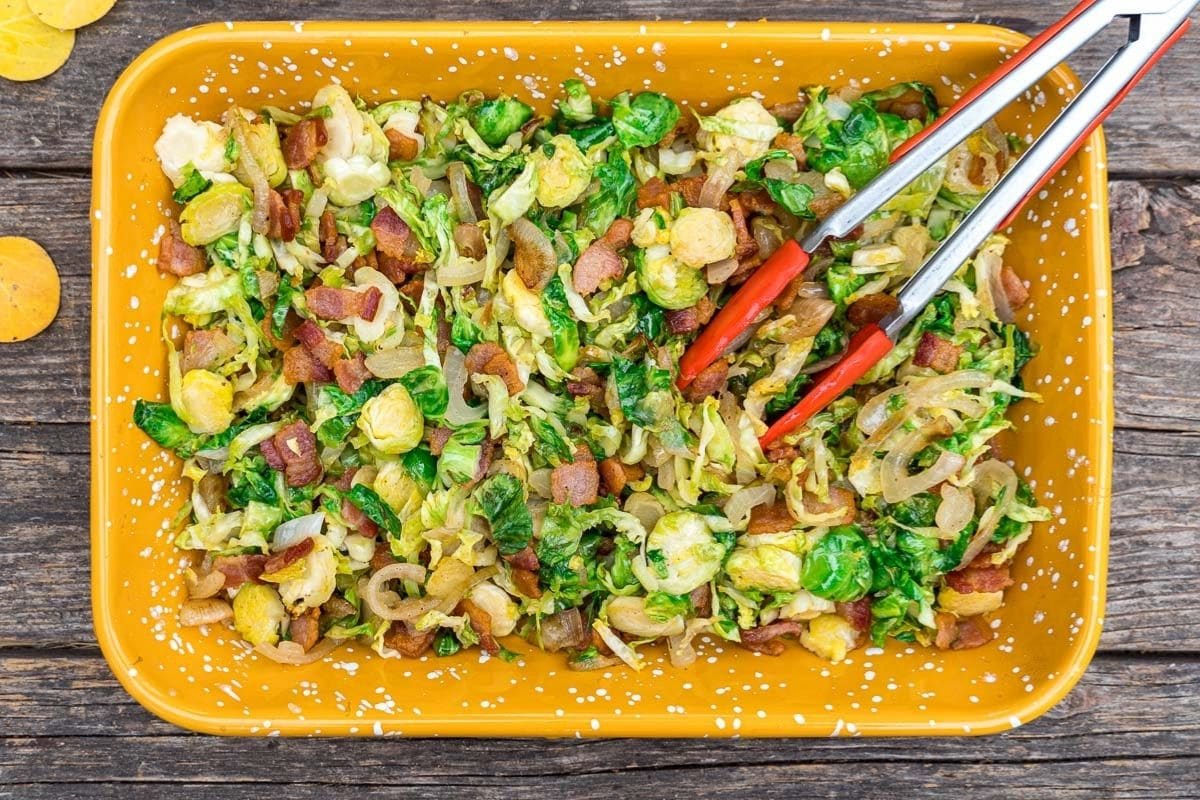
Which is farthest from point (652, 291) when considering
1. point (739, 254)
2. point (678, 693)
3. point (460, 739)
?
point (460, 739)

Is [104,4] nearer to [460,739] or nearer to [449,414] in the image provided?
[449,414]

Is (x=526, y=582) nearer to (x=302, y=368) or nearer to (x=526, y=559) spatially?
(x=526, y=559)

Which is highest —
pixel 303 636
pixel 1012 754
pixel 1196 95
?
pixel 1196 95

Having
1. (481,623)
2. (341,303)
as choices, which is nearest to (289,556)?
(481,623)

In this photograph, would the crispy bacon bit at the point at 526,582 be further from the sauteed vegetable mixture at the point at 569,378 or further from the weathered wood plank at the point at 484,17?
the weathered wood plank at the point at 484,17

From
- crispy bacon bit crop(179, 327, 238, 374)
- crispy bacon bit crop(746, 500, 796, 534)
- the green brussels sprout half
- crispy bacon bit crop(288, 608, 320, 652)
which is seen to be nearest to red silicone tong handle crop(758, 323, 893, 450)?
crispy bacon bit crop(746, 500, 796, 534)

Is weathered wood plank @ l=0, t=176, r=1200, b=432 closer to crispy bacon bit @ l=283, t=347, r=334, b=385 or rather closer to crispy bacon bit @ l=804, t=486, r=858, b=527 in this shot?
crispy bacon bit @ l=283, t=347, r=334, b=385
